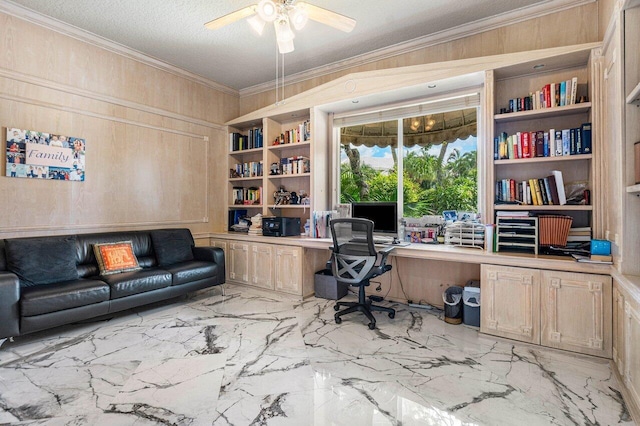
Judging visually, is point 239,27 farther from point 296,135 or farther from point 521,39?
point 521,39

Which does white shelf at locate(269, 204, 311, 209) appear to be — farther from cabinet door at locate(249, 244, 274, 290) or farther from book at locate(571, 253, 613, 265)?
book at locate(571, 253, 613, 265)

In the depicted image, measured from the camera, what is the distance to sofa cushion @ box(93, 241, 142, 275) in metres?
3.40

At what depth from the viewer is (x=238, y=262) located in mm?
4660

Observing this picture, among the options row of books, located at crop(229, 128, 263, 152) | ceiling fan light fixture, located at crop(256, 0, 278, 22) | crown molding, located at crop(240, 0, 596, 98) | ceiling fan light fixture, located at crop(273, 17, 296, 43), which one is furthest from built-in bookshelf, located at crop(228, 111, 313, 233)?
ceiling fan light fixture, located at crop(256, 0, 278, 22)

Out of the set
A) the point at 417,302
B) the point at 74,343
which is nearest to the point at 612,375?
the point at 417,302

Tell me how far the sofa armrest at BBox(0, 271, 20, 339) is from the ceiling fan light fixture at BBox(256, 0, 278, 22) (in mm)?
2865

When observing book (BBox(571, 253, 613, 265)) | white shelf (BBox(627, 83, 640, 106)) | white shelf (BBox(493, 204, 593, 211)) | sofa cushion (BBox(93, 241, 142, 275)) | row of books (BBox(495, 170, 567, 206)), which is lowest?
sofa cushion (BBox(93, 241, 142, 275))

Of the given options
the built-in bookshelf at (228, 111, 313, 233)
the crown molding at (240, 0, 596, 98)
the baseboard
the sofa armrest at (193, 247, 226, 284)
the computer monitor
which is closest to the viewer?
the baseboard

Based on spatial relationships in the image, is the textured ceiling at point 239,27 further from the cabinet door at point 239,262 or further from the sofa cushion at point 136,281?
the sofa cushion at point 136,281

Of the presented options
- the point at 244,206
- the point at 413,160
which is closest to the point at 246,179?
the point at 244,206

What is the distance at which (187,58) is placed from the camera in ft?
14.0

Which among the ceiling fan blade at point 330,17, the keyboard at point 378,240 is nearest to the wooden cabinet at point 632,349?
the keyboard at point 378,240

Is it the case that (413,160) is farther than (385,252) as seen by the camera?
Yes

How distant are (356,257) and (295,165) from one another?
187 cm
